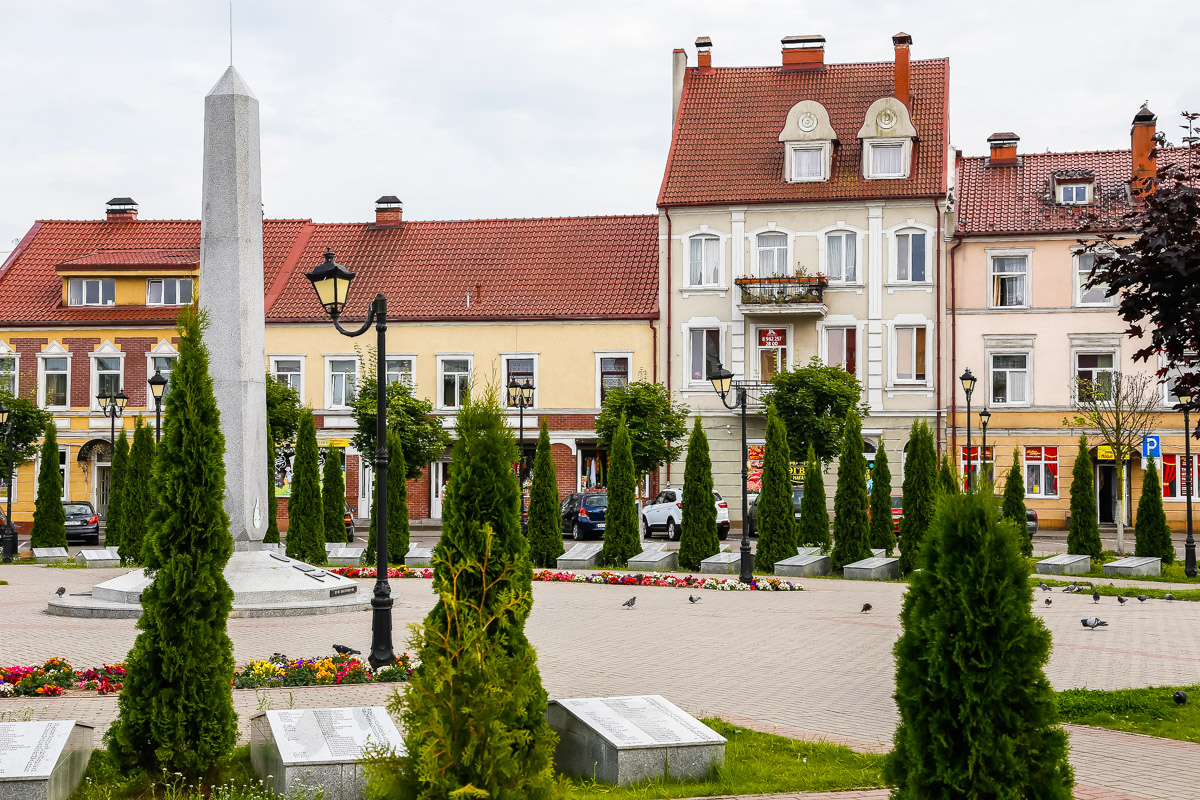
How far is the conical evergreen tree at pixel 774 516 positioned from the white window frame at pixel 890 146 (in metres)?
16.2

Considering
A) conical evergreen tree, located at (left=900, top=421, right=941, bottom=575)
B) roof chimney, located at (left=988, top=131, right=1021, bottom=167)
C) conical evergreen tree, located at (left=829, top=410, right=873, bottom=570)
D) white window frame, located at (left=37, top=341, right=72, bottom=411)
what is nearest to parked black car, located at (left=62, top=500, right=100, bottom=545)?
white window frame, located at (left=37, top=341, right=72, bottom=411)

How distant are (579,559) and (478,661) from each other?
69.3 ft

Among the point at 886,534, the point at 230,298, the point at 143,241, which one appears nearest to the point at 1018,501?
the point at 886,534

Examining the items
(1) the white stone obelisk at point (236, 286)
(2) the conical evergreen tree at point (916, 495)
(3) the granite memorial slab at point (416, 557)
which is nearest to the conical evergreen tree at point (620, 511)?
(3) the granite memorial slab at point (416, 557)

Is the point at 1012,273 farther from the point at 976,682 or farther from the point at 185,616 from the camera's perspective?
the point at 976,682

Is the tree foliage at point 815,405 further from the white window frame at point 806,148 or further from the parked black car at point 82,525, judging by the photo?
the parked black car at point 82,525

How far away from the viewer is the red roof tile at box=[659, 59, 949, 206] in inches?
1548

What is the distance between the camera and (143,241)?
1816 inches

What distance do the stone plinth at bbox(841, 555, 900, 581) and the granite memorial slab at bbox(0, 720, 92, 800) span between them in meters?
18.7

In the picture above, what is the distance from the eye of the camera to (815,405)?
35719 mm

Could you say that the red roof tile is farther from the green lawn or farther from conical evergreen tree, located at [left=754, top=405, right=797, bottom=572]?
the green lawn

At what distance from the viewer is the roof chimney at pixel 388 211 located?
4659 cm

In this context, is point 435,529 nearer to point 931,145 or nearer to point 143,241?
point 143,241

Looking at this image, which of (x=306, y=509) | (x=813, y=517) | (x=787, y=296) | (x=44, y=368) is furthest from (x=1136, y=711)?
(x=44, y=368)
